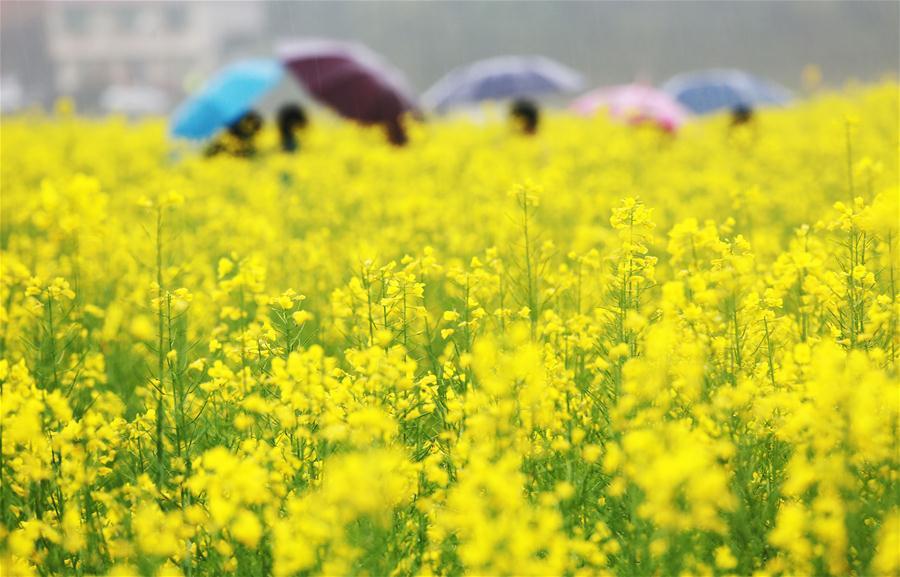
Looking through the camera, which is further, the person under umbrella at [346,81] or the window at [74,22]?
the window at [74,22]

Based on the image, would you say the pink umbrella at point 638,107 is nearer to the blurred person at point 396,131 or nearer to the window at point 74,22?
the blurred person at point 396,131

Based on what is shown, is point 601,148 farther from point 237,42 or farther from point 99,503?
point 237,42

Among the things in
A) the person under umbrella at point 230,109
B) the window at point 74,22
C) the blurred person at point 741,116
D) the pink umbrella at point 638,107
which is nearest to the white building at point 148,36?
the window at point 74,22

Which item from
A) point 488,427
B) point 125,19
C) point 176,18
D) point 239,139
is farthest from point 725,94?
point 125,19

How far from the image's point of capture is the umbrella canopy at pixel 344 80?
10.7m

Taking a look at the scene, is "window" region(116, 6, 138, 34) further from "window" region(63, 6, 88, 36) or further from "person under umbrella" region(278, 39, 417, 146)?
"person under umbrella" region(278, 39, 417, 146)

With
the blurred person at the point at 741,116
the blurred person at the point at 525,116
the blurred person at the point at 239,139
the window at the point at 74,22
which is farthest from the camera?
the window at the point at 74,22

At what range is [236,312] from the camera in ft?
11.3

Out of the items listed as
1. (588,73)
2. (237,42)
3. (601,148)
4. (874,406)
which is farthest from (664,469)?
(237,42)

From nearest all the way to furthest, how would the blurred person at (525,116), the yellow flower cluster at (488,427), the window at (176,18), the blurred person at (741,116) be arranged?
the yellow flower cluster at (488,427), the blurred person at (525,116), the blurred person at (741,116), the window at (176,18)

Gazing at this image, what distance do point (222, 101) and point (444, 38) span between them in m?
43.0

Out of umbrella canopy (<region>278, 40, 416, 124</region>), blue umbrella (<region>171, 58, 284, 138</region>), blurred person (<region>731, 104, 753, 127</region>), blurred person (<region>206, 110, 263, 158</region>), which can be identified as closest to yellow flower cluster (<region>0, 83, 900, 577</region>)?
blue umbrella (<region>171, 58, 284, 138</region>)

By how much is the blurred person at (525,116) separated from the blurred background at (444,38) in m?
26.3

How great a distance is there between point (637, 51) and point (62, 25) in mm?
39330
